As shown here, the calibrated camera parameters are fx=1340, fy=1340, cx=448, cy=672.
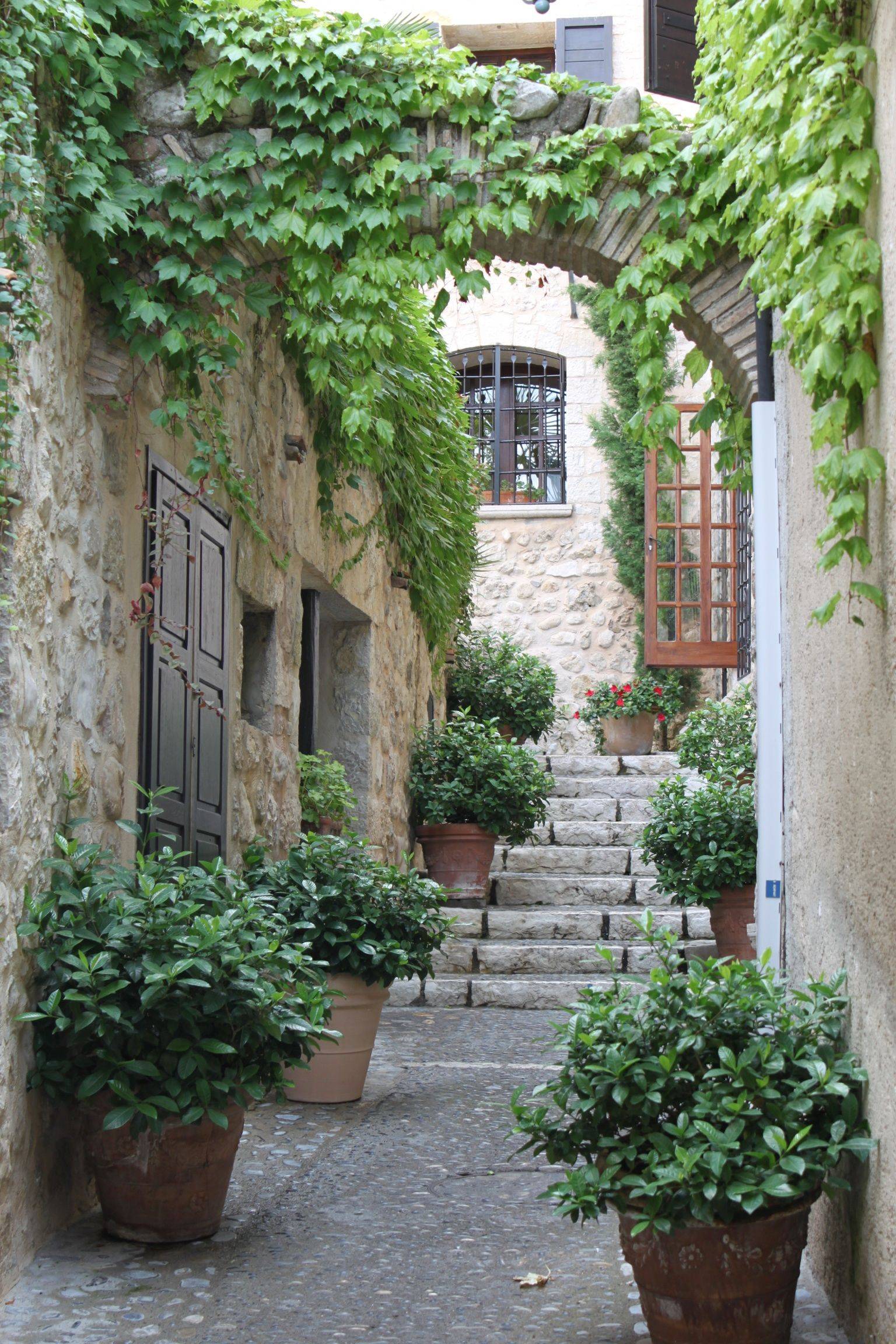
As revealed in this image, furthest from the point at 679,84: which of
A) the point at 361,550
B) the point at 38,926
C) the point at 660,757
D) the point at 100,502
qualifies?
the point at 38,926

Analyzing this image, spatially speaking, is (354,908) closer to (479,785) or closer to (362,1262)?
(362,1262)

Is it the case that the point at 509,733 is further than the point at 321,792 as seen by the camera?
Yes

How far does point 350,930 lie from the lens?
4590 millimetres

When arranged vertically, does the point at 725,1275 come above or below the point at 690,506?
below

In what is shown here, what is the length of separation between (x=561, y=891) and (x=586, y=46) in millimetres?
8157

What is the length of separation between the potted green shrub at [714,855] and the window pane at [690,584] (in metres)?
5.57

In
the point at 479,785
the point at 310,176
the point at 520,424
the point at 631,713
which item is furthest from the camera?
the point at 520,424

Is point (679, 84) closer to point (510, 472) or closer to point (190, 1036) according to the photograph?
point (510, 472)

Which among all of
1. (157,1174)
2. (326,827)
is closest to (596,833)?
(326,827)

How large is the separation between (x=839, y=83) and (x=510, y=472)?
11004 mm

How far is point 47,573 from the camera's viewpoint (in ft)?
10.9

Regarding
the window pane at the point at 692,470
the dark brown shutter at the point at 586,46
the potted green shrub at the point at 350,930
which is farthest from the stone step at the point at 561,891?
the dark brown shutter at the point at 586,46

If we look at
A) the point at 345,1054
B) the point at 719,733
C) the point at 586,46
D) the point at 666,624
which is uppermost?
the point at 586,46

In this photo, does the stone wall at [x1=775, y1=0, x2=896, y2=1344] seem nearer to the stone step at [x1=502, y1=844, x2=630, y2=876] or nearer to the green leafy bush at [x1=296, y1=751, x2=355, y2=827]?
the green leafy bush at [x1=296, y1=751, x2=355, y2=827]
